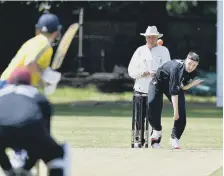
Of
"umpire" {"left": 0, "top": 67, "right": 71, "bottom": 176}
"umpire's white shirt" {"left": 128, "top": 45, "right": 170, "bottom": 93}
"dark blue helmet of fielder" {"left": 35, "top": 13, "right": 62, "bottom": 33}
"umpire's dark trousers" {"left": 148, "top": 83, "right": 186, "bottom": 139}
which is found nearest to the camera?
"umpire" {"left": 0, "top": 67, "right": 71, "bottom": 176}

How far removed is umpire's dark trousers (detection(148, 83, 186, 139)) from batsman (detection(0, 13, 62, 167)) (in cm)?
436

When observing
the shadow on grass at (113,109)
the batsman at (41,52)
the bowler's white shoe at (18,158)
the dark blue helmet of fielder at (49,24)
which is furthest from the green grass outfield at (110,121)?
the dark blue helmet of fielder at (49,24)

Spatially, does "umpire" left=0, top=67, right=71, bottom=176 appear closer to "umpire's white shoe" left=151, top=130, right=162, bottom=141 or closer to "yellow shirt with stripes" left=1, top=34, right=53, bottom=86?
"yellow shirt with stripes" left=1, top=34, right=53, bottom=86

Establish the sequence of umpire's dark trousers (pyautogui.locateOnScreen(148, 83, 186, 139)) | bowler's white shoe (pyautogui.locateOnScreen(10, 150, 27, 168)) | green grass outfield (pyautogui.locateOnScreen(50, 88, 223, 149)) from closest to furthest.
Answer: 1. bowler's white shoe (pyautogui.locateOnScreen(10, 150, 27, 168))
2. umpire's dark trousers (pyautogui.locateOnScreen(148, 83, 186, 139))
3. green grass outfield (pyautogui.locateOnScreen(50, 88, 223, 149))

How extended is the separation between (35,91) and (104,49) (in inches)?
907

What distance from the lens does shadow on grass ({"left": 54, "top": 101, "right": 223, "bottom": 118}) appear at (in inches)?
900

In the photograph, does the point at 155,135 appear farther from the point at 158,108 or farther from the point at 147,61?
the point at 147,61

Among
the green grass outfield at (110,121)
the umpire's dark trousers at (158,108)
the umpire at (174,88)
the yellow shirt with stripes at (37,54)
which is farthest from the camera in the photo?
the green grass outfield at (110,121)

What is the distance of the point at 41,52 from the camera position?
361 inches

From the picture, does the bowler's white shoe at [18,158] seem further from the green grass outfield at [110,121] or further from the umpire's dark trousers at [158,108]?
the green grass outfield at [110,121]

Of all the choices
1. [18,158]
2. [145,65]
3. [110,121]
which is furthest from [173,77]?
[110,121]

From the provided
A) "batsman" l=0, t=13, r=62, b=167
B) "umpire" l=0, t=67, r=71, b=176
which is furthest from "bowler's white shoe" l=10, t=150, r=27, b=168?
"umpire" l=0, t=67, r=71, b=176

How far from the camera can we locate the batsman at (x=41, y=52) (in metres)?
8.95

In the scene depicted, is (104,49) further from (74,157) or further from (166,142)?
(74,157)
